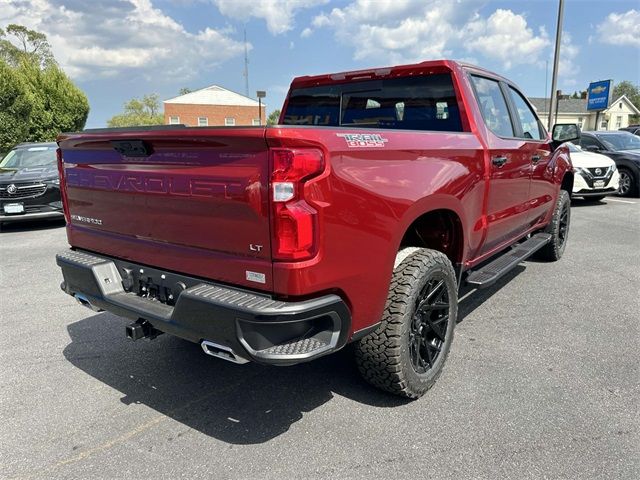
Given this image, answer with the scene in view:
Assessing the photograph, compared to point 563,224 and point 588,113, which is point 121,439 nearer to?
point 563,224

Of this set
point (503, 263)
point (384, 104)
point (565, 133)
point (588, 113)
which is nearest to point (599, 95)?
point (588, 113)

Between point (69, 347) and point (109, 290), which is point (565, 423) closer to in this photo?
point (109, 290)

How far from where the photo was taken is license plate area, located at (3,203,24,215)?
8.65 metres

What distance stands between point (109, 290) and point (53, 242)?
5.97m

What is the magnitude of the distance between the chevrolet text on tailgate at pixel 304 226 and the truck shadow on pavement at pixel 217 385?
0.47 meters

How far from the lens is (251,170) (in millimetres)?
2070

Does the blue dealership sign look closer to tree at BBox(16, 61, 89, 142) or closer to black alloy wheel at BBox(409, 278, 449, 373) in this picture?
tree at BBox(16, 61, 89, 142)

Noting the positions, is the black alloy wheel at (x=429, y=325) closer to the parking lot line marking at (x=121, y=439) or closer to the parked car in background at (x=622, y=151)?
the parking lot line marking at (x=121, y=439)

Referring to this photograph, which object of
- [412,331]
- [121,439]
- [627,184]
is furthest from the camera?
[627,184]

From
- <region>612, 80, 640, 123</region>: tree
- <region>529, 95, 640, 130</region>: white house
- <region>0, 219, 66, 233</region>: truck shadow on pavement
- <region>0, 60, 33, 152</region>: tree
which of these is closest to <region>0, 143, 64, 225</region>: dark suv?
<region>0, 219, 66, 233</region>: truck shadow on pavement

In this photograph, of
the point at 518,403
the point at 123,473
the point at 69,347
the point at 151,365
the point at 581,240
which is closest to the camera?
the point at 123,473

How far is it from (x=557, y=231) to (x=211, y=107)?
5105 cm

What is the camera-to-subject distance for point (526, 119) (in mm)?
4727

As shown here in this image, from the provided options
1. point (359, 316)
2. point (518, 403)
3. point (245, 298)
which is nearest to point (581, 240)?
point (518, 403)
